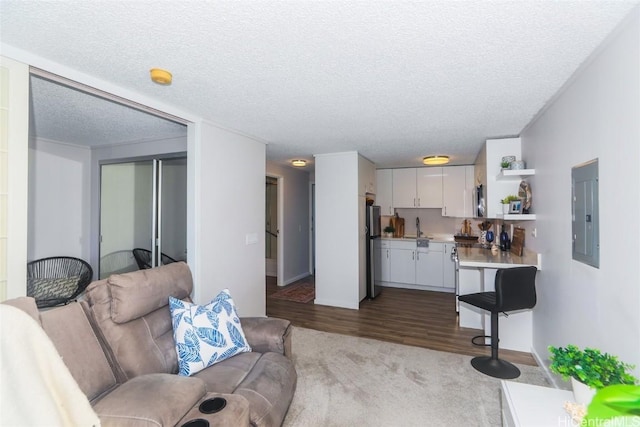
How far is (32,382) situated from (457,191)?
5.87 metres

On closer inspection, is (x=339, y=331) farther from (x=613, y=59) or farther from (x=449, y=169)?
(x=449, y=169)

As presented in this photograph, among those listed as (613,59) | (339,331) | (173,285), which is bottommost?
(339,331)

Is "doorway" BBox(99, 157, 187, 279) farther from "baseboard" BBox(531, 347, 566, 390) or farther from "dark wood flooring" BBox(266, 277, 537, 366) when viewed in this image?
"baseboard" BBox(531, 347, 566, 390)

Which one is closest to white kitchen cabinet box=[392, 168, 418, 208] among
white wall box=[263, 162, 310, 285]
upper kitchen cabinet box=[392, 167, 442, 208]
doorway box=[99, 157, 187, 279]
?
upper kitchen cabinet box=[392, 167, 442, 208]

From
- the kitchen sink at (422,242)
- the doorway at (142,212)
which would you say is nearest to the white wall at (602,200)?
the kitchen sink at (422,242)

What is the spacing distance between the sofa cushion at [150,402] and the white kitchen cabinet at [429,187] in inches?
203

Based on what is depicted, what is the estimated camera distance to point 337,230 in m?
4.62

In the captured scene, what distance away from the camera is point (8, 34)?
1518 mm

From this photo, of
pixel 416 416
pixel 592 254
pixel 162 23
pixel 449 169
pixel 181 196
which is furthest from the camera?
pixel 449 169

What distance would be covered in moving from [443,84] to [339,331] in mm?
2860

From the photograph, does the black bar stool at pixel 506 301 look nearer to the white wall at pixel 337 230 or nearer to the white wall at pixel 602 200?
the white wall at pixel 602 200

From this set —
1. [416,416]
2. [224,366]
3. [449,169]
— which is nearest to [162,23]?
[224,366]

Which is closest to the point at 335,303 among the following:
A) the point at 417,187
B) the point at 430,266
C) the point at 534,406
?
the point at 430,266

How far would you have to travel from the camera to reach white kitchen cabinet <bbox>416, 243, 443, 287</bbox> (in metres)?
5.41
